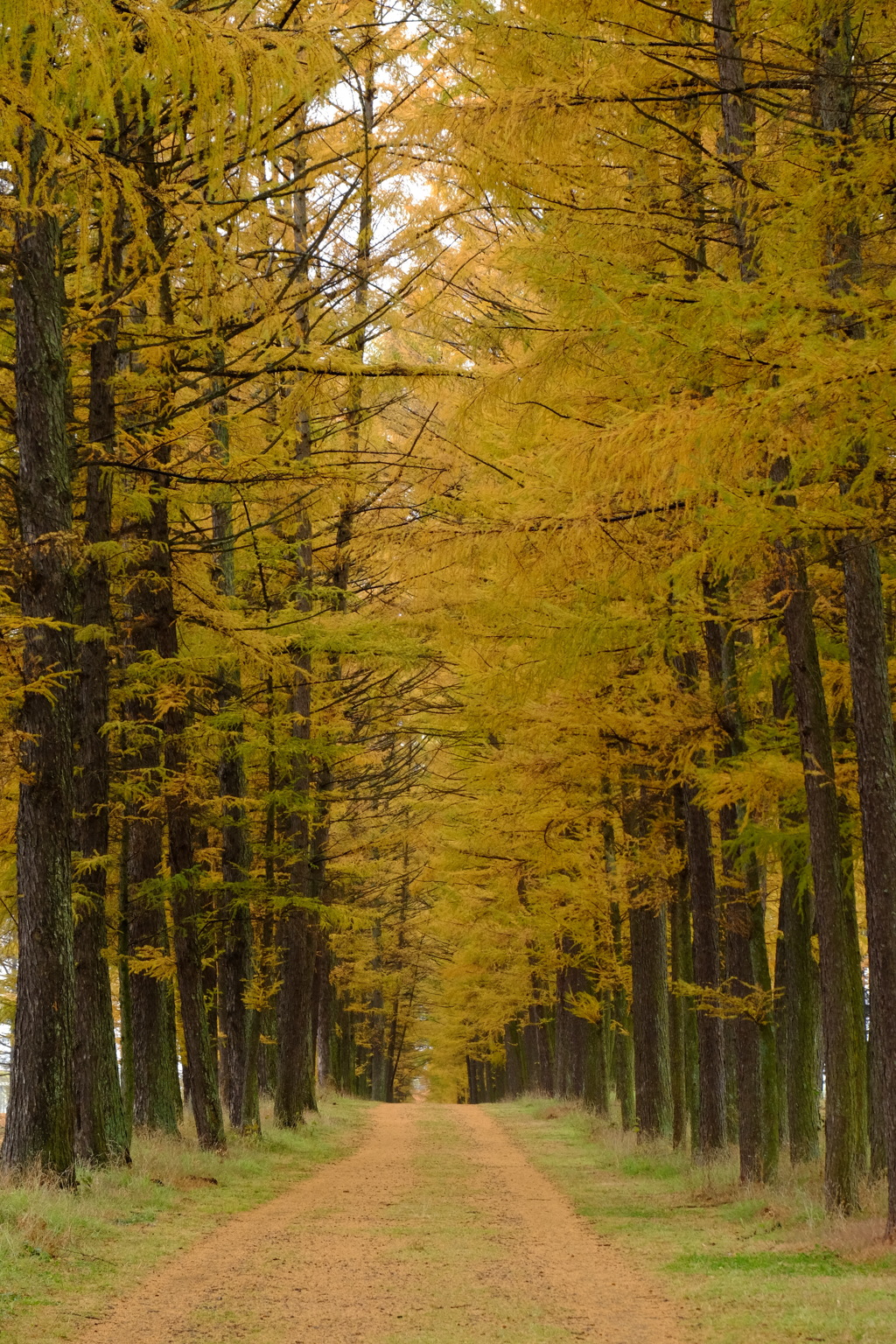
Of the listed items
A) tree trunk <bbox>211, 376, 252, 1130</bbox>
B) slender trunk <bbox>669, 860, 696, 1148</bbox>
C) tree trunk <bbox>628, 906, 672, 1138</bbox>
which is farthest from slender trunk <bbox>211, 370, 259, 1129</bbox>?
slender trunk <bbox>669, 860, 696, 1148</bbox>

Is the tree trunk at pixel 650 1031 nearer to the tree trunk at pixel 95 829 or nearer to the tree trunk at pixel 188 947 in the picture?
the tree trunk at pixel 188 947

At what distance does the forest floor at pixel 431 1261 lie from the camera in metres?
6.59

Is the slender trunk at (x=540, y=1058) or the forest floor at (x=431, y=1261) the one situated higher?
the forest floor at (x=431, y=1261)

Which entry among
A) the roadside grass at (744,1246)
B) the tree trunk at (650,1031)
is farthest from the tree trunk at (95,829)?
the tree trunk at (650,1031)

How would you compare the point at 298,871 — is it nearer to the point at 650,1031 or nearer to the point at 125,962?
the point at 125,962

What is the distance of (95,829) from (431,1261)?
20.1 feet

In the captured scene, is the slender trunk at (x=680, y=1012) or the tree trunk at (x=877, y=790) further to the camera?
the slender trunk at (x=680, y=1012)

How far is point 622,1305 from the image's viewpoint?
744cm

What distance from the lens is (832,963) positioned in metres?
9.90

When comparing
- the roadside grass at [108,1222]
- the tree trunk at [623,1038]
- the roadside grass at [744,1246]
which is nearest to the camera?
the roadside grass at [744,1246]

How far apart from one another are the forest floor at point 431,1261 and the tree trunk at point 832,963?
511mm

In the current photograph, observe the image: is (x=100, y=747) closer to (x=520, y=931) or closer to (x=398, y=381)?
(x=398, y=381)

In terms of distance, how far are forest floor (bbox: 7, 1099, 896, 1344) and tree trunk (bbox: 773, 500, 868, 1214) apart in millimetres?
511

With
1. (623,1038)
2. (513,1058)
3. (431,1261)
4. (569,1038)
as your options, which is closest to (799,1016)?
(431,1261)
